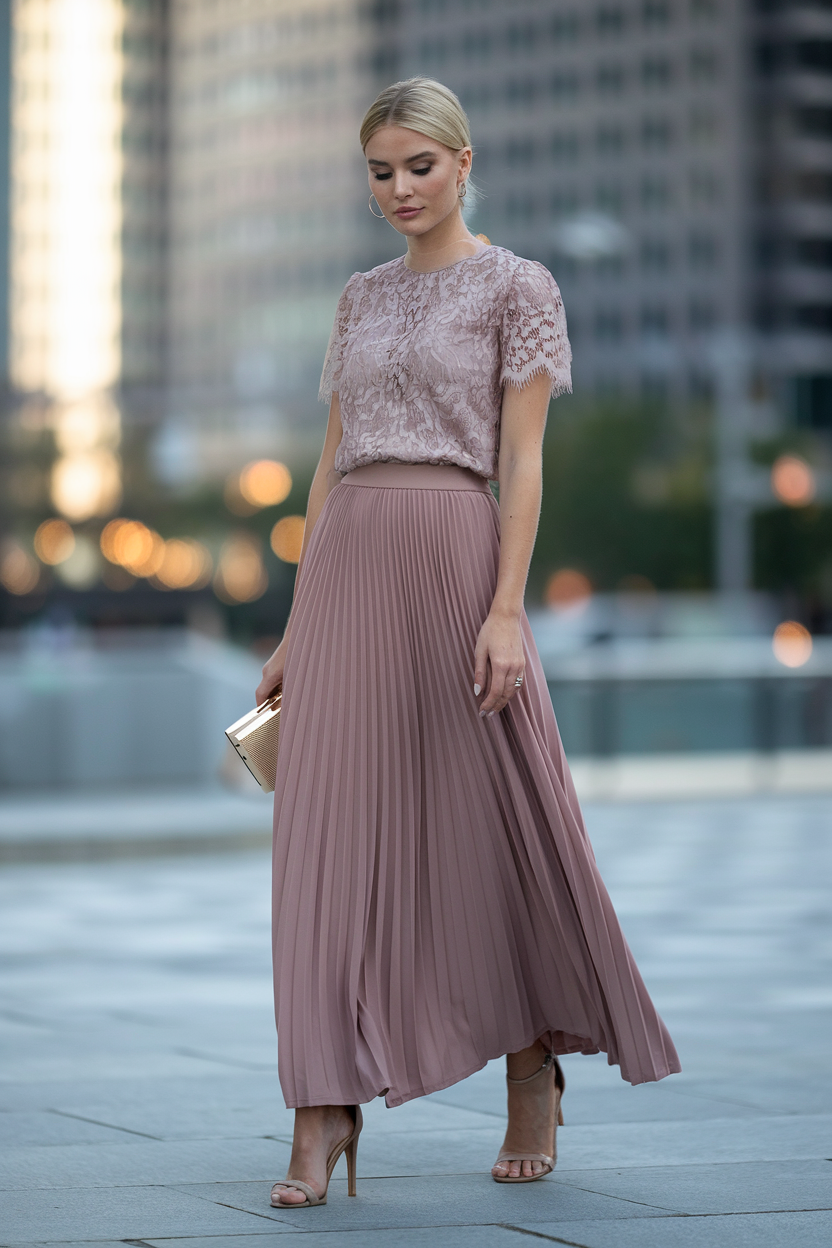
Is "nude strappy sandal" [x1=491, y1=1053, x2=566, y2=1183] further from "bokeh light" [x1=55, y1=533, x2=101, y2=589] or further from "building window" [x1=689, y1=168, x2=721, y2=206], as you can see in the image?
"building window" [x1=689, y1=168, x2=721, y2=206]

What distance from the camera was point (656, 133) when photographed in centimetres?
11200

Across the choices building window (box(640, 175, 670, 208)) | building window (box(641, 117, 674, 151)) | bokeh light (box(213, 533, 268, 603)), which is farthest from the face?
building window (box(641, 117, 674, 151))

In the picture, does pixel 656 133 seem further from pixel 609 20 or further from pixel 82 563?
pixel 82 563

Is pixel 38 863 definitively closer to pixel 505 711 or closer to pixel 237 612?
pixel 505 711

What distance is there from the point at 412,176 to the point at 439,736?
1016 mm

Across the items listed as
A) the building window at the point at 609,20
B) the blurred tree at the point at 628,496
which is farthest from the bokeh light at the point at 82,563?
the building window at the point at 609,20

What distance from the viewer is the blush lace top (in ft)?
11.6

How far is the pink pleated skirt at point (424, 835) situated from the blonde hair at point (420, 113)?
0.60m

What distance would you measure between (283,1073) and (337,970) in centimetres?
20

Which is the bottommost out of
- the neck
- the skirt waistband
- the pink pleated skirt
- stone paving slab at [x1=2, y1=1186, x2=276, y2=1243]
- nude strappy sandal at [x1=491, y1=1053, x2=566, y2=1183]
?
stone paving slab at [x1=2, y1=1186, x2=276, y2=1243]

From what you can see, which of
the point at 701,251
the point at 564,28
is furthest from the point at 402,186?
the point at 564,28

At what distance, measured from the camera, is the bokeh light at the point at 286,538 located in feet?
268

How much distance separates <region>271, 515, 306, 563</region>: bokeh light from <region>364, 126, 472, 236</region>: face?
252 feet

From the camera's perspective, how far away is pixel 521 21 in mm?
116500
